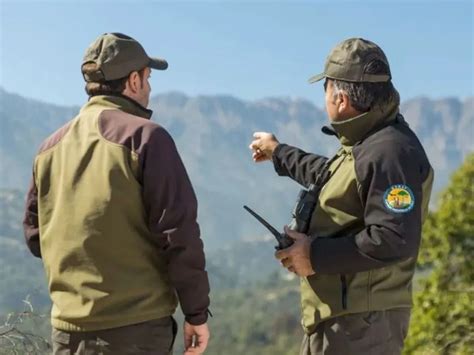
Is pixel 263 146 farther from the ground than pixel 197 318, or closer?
farther from the ground

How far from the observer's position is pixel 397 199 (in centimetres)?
246

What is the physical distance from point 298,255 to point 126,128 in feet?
2.40

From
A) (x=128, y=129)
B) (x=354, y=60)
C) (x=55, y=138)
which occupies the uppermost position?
(x=354, y=60)

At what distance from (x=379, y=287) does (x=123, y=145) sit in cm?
98

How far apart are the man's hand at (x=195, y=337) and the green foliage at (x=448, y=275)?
5.31 meters

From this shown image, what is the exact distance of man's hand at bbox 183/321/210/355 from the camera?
2584 mm

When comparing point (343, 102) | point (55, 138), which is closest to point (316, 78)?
point (343, 102)

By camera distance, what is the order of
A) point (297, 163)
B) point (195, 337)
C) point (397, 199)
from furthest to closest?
point (297, 163) < point (195, 337) < point (397, 199)

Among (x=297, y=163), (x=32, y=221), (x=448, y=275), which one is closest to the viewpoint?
(x=32, y=221)

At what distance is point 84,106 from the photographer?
273 cm

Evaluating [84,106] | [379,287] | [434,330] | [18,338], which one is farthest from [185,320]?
[434,330]

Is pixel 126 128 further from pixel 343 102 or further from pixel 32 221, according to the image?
pixel 343 102

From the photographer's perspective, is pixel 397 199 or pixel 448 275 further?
pixel 448 275

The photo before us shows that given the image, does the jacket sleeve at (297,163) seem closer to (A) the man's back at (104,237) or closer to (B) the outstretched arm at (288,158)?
(B) the outstretched arm at (288,158)
